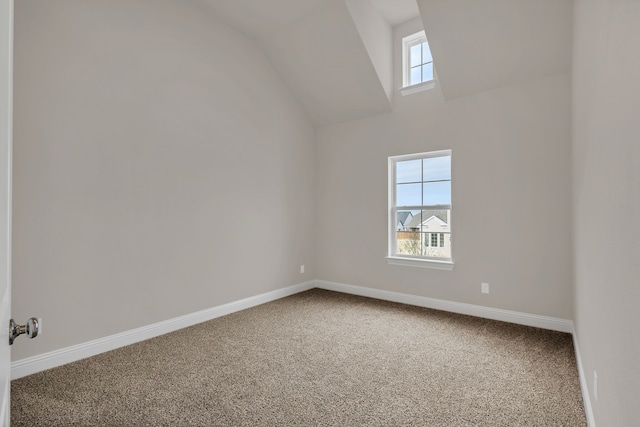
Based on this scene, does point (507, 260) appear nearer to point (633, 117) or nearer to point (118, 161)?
point (633, 117)

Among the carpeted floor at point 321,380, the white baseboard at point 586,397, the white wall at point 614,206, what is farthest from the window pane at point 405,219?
the white wall at point 614,206

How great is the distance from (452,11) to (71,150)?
11.6 feet

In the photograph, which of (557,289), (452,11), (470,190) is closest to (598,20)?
(452,11)

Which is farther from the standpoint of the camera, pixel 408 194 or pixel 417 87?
pixel 408 194

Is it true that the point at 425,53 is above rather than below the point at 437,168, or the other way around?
above

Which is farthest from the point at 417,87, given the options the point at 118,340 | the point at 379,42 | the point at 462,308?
the point at 118,340

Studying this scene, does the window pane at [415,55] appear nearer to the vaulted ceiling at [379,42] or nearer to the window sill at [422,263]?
the vaulted ceiling at [379,42]

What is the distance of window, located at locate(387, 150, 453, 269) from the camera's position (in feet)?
12.9

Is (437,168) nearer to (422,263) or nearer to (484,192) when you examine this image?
(484,192)

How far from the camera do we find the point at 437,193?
400cm

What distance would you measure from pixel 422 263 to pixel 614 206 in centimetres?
294

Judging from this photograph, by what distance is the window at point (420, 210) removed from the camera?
3930 millimetres

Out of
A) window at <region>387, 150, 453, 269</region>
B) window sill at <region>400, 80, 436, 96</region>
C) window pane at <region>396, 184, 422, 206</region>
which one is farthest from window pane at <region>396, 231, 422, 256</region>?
window sill at <region>400, 80, 436, 96</region>

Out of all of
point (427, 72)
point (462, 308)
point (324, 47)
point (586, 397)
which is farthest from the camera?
point (427, 72)
